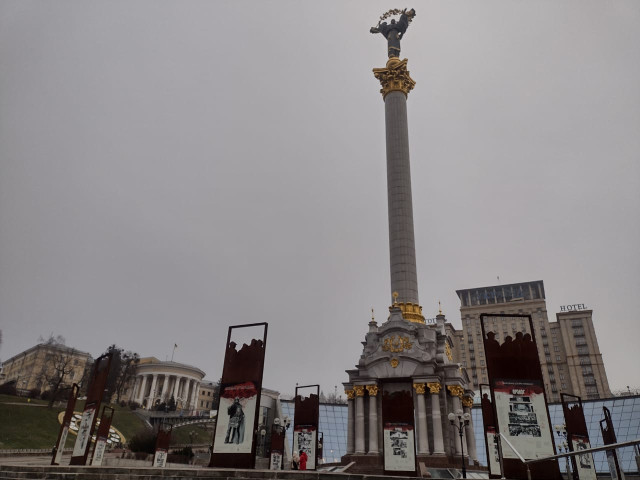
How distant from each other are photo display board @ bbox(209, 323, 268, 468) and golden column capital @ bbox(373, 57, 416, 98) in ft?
111

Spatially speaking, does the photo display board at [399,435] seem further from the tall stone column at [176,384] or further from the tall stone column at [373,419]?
the tall stone column at [176,384]

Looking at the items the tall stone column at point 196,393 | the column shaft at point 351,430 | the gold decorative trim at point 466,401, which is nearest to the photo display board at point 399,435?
the column shaft at point 351,430

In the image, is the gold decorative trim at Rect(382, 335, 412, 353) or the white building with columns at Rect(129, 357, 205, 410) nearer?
the gold decorative trim at Rect(382, 335, 412, 353)

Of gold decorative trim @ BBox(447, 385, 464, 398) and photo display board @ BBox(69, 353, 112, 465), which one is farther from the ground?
gold decorative trim @ BBox(447, 385, 464, 398)

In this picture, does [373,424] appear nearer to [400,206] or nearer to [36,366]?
[400,206]

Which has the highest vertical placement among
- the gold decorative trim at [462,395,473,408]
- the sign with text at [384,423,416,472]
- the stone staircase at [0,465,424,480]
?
the gold decorative trim at [462,395,473,408]

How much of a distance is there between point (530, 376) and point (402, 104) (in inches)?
1336

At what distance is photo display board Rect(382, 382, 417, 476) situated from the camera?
14.9 metres

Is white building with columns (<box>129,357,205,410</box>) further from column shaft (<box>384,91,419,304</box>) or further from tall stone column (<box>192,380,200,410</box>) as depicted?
column shaft (<box>384,91,419,304</box>)

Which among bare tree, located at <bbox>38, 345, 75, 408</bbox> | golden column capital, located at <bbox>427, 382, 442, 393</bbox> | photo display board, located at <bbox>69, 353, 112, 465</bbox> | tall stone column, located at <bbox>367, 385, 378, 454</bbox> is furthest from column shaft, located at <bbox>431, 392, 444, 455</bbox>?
bare tree, located at <bbox>38, 345, 75, 408</bbox>

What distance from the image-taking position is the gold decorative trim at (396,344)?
32344 millimetres

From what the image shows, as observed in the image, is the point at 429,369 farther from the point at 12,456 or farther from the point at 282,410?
the point at 282,410

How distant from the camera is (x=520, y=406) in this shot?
42.3 ft

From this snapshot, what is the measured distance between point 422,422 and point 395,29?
38119mm
